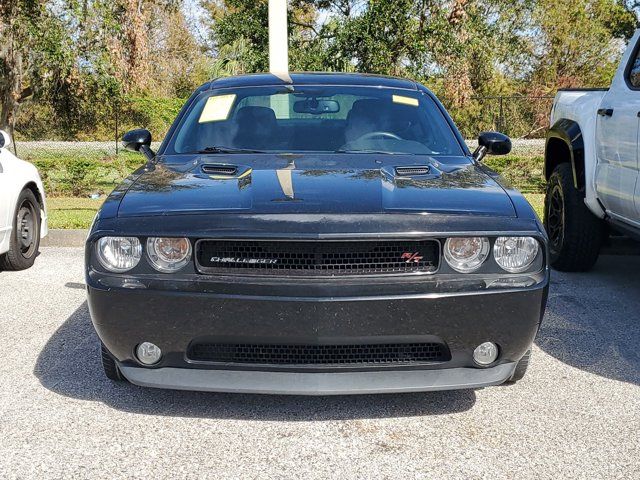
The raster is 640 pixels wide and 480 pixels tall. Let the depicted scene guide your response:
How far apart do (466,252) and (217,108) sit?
2160 mm

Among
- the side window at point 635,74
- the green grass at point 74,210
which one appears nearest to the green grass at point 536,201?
the green grass at point 74,210

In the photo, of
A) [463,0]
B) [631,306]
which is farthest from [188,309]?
[463,0]

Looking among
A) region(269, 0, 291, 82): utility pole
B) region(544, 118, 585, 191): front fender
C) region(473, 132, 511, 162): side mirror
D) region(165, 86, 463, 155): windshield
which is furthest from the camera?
region(269, 0, 291, 82): utility pole

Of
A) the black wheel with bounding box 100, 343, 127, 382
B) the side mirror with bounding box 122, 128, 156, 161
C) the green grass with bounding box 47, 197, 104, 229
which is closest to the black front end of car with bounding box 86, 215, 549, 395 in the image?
the black wheel with bounding box 100, 343, 127, 382

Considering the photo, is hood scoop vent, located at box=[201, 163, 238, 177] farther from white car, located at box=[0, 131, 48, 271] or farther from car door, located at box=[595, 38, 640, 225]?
white car, located at box=[0, 131, 48, 271]

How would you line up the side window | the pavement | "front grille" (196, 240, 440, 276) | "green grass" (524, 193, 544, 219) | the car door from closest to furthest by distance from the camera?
1. the pavement
2. "front grille" (196, 240, 440, 276)
3. the car door
4. the side window
5. "green grass" (524, 193, 544, 219)

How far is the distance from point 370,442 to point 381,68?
12358 millimetres

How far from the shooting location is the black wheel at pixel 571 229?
6.02m

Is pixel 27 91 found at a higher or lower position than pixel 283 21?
lower

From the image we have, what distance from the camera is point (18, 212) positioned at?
21.1ft

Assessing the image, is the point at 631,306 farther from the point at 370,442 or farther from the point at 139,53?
the point at 139,53

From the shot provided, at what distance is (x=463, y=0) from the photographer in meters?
15.0

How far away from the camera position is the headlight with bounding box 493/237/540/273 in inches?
122

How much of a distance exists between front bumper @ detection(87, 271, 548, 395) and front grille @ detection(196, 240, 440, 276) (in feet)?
0.27
